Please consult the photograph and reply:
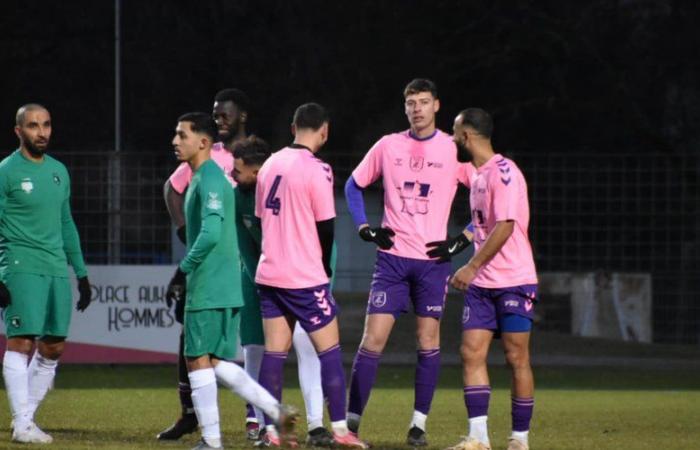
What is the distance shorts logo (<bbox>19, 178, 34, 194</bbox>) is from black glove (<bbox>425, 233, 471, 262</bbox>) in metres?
2.68

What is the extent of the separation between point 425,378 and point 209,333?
2.07m

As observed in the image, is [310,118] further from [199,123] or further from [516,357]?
[516,357]

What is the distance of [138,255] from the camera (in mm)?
20984

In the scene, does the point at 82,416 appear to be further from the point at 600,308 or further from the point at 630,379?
the point at 600,308

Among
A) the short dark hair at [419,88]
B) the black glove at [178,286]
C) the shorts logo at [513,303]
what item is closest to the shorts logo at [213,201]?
the black glove at [178,286]

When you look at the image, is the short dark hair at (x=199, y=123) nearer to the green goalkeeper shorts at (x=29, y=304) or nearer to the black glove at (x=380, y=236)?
the black glove at (x=380, y=236)

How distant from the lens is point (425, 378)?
10930 mm

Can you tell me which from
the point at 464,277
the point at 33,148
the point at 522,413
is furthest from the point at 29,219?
the point at 522,413

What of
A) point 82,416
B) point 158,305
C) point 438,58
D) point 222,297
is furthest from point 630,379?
point 438,58

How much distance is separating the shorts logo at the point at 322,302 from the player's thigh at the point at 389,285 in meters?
0.84

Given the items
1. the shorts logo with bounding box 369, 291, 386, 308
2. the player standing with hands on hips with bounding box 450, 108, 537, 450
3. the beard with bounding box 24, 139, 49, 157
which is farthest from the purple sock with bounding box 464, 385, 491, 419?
the beard with bounding box 24, 139, 49, 157

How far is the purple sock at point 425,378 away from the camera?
35.6 ft

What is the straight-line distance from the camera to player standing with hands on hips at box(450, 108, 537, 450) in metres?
10.0

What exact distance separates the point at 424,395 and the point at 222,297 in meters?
2.07
